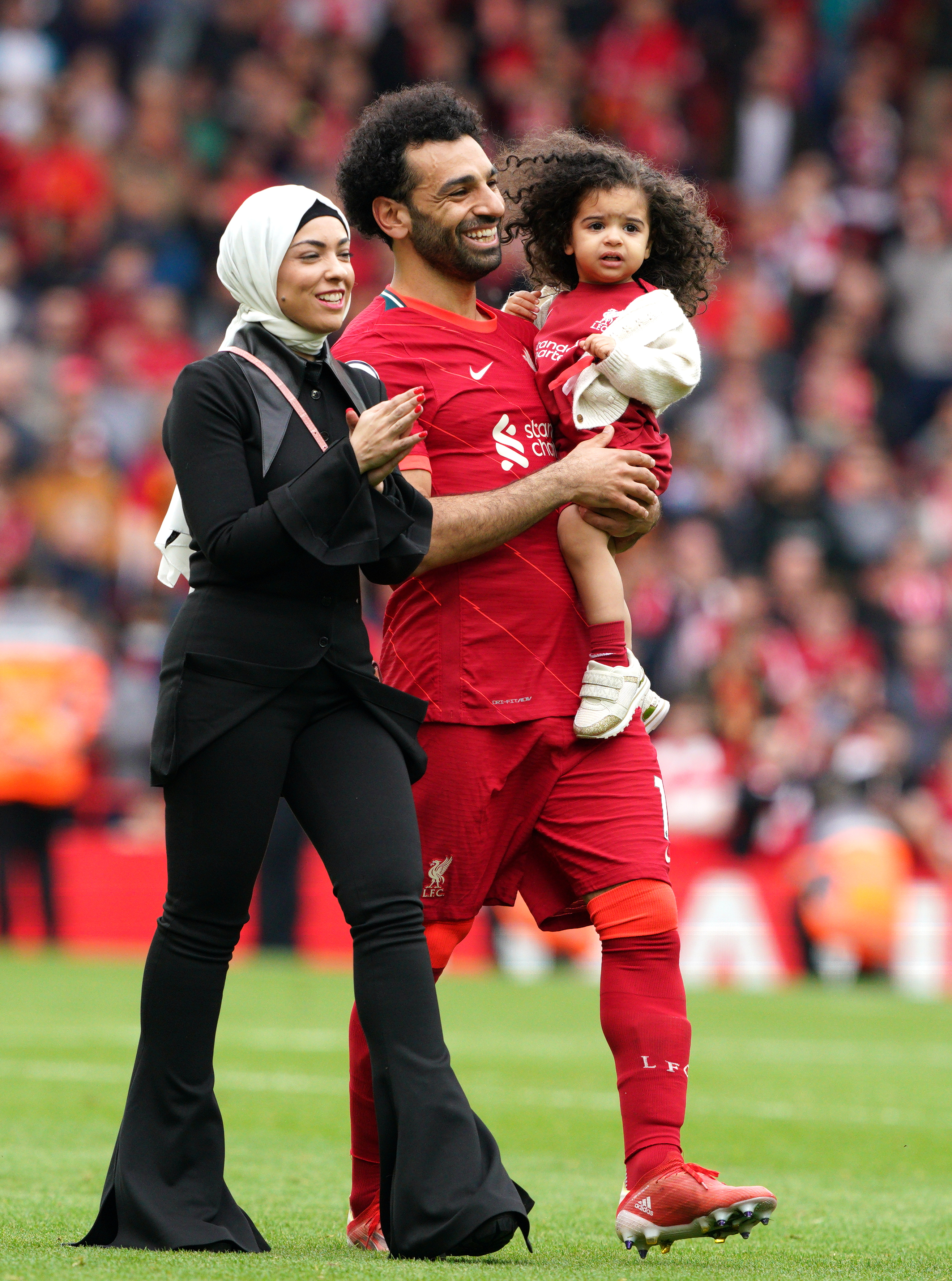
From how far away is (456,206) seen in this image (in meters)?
4.80

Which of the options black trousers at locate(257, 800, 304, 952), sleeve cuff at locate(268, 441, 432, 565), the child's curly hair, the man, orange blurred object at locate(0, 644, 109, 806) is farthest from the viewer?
orange blurred object at locate(0, 644, 109, 806)

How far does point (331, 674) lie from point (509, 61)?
14566mm

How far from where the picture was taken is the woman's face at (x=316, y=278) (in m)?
4.32

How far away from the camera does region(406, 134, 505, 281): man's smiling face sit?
15.8 ft

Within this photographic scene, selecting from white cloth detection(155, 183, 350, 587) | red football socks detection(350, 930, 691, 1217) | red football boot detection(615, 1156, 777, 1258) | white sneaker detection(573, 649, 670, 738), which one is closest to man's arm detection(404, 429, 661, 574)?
white sneaker detection(573, 649, 670, 738)

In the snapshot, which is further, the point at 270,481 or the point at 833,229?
the point at 833,229

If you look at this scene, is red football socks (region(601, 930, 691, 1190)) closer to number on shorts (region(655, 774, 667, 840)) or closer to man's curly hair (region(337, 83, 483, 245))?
number on shorts (region(655, 774, 667, 840))

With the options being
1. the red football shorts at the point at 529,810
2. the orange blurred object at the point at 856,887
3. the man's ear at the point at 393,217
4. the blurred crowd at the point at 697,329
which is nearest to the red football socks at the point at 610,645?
the red football shorts at the point at 529,810

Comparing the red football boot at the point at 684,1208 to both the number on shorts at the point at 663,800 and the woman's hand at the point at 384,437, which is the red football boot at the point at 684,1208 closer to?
the number on shorts at the point at 663,800

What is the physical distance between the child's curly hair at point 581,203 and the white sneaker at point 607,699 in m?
0.99

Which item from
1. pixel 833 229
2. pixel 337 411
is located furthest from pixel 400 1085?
pixel 833 229

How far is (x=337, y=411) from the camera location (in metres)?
4.42

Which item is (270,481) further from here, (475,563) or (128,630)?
(128,630)

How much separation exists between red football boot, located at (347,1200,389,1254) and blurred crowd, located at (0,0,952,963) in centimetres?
867
